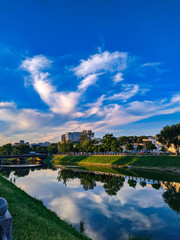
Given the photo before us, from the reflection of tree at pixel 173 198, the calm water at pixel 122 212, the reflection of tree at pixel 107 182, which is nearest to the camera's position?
the calm water at pixel 122 212

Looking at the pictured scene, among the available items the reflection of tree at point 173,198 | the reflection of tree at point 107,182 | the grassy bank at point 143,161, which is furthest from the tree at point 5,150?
the reflection of tree at point 173,198

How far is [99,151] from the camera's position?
4377 inches

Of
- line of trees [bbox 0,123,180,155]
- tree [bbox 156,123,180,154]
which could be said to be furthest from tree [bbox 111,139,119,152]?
tree [bbox 156,123,180,154]

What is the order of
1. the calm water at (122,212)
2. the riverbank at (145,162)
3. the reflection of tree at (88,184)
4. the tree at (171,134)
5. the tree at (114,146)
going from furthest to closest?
the tree at (114,146) → the tree at (171,134) → the riverbank at (145,162) → the reflection of tree at (88,184) → the calm water at (122,212)

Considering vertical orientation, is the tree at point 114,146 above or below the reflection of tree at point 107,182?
above

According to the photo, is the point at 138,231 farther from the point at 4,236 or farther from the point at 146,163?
the point at 146,163

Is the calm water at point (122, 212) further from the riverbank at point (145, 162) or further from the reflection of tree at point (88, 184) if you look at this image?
the riverbank at point (145, 162)

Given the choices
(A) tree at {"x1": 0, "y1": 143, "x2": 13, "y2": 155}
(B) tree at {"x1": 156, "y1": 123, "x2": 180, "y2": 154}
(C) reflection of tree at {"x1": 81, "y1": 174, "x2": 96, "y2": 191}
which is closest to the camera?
(C) reflection of tree at {"x1": 81, "y1": 174, "x2": 96, "y2": 191}

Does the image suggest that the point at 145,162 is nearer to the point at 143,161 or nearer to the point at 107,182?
the point at 143,161

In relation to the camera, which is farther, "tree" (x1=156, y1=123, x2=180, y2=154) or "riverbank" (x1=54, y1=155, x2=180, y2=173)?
"tree" (x1=156, y1=123, x2=180, y2=154)

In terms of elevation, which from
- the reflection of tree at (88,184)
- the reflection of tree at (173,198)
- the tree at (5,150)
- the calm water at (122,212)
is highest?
the tree at (5,150)

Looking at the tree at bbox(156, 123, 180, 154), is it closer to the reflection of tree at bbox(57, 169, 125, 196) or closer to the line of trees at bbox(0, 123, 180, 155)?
the line of trees at bbox(0, 123, 180, 155)

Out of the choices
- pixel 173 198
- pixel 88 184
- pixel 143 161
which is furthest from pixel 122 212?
pixel 143 161

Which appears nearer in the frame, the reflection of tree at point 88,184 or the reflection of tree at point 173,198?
the reflection of tree at point 173,198
